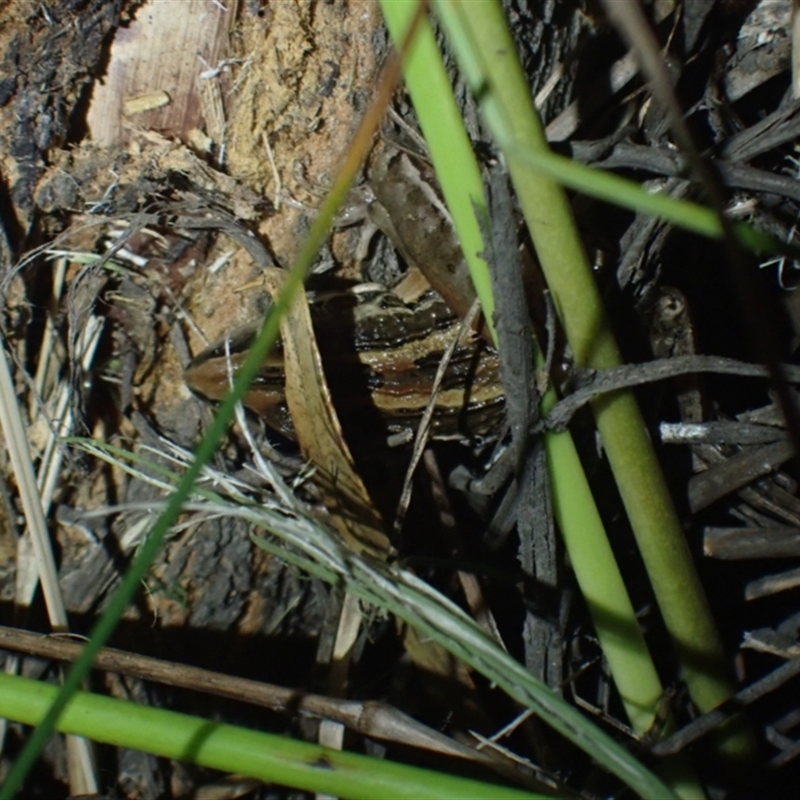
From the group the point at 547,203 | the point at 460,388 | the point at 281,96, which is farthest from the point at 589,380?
the point at 281,96

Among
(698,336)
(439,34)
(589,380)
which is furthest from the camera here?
(698,336)

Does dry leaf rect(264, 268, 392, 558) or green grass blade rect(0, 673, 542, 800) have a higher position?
dry leaf rect(264, 268, 392, 558)

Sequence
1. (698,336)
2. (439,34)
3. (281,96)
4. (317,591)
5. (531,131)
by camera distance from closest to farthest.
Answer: (531,131) < (439,34) < (281,96) < (698,336) < (317,591)

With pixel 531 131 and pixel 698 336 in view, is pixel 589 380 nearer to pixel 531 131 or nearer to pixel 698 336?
pixel 531 131

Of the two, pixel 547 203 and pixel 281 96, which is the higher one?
pixel 281 96

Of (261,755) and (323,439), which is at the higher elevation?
(323,439)

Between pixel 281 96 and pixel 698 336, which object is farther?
pixel 698 336

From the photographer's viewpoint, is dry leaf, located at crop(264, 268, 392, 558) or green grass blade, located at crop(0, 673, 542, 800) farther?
dry leaf, located at crop(264, 268, 392, 558)

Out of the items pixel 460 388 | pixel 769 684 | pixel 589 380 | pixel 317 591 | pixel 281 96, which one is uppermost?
pixel 281 96

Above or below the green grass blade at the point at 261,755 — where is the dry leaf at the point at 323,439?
above

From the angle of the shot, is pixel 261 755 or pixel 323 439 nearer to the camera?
pixel 261 755

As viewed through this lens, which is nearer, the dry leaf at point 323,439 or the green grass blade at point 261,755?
the green grass blade at point 261,755
